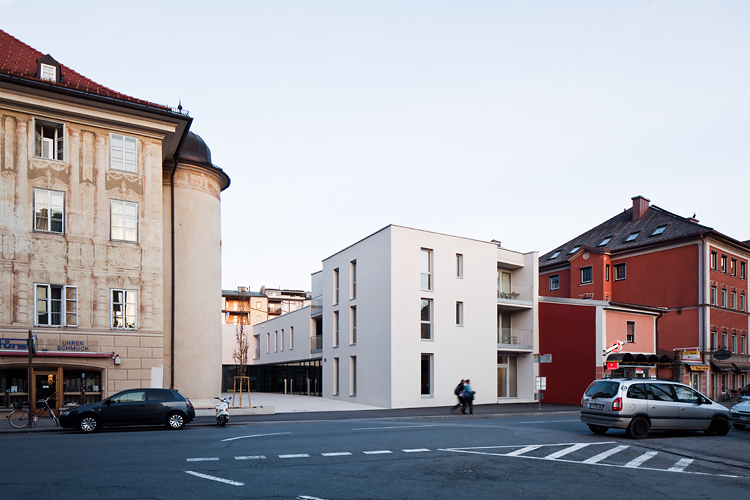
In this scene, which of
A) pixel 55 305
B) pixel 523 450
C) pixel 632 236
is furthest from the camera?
pixel 632 236

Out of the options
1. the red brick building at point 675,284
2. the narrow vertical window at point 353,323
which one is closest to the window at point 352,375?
the narrow vertical window at point 353,323

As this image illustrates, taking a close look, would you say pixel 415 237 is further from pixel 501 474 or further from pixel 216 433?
pixel 501 474

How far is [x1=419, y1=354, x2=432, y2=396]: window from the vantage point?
34.2m

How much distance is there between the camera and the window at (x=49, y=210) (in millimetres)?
24000

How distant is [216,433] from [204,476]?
8.30 metres

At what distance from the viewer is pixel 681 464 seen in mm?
12688

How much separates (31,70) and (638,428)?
24.3 metres

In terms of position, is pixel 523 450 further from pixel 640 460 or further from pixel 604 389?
pixel 604 389

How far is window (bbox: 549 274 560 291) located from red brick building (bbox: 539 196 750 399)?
10 centimetres

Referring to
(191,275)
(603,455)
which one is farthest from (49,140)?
(603,455)

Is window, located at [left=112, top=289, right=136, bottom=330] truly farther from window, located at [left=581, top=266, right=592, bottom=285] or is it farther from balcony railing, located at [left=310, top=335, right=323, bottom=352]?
window, located at [left=581, top=266, right=592, bottom=285]

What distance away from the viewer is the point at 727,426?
1805 cm

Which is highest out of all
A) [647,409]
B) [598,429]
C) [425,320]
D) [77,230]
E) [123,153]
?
[123,153]

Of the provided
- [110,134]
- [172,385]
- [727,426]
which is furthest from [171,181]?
[727,426]
